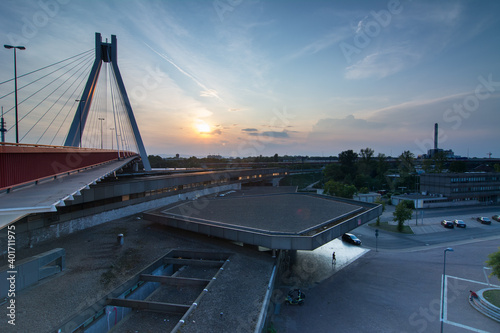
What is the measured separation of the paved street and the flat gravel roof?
416 centimetres

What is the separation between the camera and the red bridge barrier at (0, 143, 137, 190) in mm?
7746

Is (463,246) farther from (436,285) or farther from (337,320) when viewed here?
(337,320)

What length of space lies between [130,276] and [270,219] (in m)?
9.47

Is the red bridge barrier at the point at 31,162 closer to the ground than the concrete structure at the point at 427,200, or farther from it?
farther from it

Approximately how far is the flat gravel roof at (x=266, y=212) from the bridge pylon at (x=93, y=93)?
42.7 ft

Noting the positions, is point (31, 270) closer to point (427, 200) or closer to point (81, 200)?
point (81, 200)

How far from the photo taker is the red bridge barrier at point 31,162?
7.75 m

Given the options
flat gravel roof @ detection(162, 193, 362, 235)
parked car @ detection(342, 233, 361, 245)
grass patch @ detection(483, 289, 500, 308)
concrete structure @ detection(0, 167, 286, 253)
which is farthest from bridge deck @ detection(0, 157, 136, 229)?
parked car @ detection(342, 233, 361, 245)

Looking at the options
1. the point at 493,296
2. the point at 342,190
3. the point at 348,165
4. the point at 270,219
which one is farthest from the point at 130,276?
the point at 348,165

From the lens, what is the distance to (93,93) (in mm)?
29609

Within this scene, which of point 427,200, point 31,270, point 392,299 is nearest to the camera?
point 31,270

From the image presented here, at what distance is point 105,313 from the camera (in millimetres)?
10531

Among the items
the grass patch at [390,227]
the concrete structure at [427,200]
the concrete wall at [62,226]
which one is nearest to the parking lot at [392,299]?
the grass patch at [390,227]

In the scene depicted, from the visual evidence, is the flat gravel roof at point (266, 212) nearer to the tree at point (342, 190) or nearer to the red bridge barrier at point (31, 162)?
the red bridge barrier at point (31, 162)
